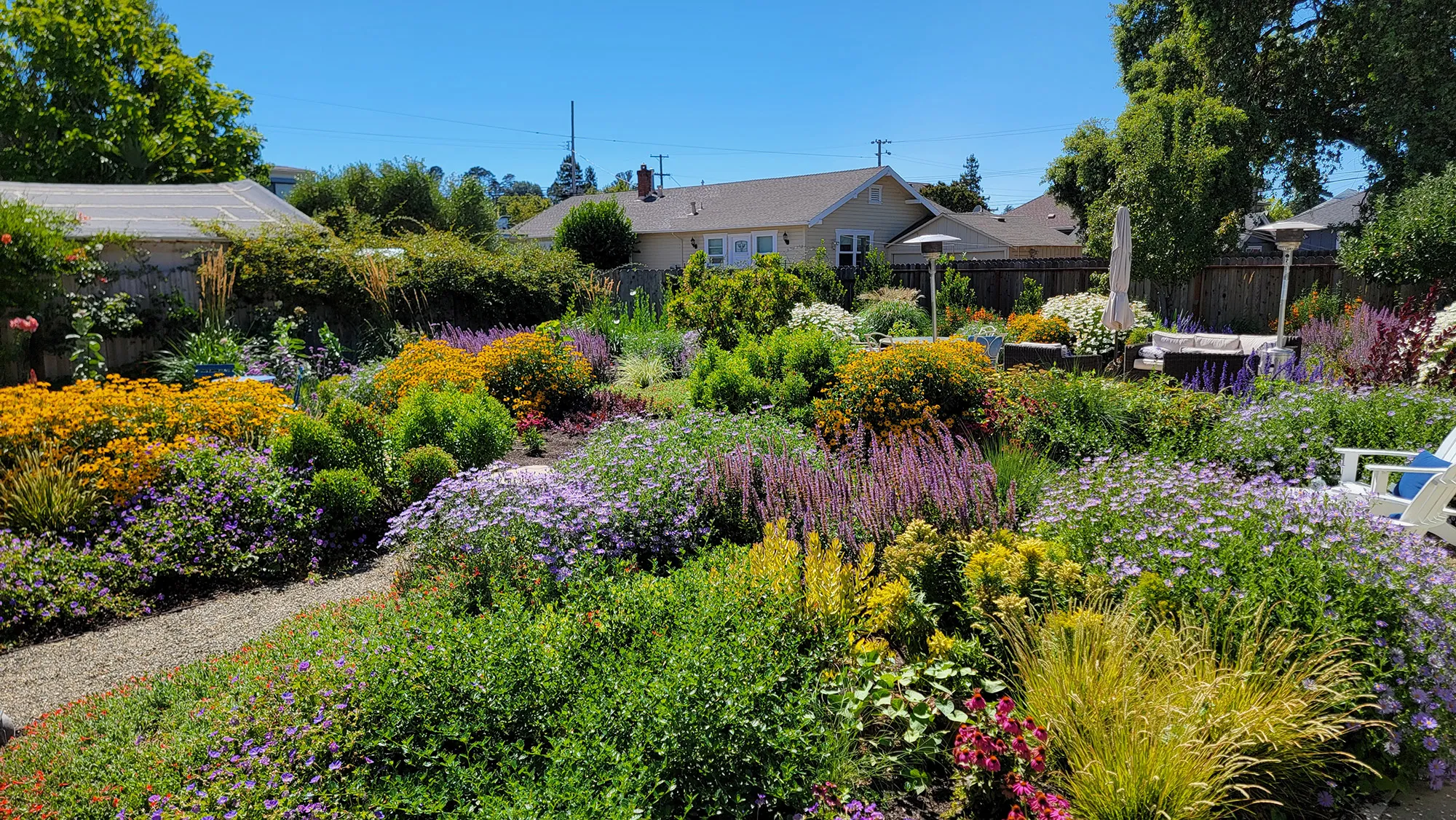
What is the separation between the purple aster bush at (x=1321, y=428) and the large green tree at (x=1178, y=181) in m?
11.7

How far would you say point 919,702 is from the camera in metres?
2.95

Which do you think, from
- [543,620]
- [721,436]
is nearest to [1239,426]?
[721,436]

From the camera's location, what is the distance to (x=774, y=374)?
816 cm

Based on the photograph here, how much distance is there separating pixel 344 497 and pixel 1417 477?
276 inches

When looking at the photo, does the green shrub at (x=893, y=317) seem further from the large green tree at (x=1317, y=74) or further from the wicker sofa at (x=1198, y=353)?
the large green tree at (x=1317, y=74)

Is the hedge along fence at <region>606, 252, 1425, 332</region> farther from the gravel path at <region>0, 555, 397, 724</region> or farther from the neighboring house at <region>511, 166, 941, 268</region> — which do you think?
the gravel path at <region>0, 555, 397, 724</region>

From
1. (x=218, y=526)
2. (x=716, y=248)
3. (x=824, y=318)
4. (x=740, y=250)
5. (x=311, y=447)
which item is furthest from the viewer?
(x=716, y=248)

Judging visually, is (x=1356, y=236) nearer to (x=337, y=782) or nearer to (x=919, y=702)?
(x=919, y=702)

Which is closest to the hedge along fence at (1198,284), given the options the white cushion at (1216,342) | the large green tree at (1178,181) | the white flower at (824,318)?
the large green tree at (1178,181)

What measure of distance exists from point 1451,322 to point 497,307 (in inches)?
571

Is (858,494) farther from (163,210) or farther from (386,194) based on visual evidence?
(386,194)

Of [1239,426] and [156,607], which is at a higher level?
[1239,426]

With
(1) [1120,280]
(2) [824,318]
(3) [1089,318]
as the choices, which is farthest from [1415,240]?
(2) [824,318]

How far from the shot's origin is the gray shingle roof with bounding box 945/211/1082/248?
31.9m
